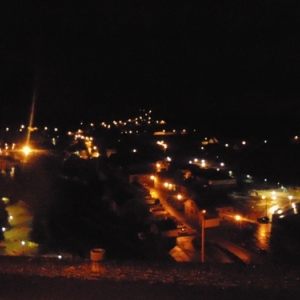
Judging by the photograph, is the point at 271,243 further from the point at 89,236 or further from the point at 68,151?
the point at 68,151

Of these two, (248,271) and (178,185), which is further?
(178,185)

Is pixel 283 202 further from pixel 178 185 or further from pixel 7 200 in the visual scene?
pixel 7 200

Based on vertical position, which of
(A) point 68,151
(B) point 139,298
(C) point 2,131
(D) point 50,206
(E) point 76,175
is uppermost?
(C) point 2,131

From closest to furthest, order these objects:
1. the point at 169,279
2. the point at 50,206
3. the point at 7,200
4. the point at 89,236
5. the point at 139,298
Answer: the point at 139,298 → the point at 169,279 → the point at 89,236 → the point at 50,206 → the point at 7,200

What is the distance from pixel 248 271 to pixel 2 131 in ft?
52.5

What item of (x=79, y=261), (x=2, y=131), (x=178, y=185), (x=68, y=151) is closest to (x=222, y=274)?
(x=79, y=261)

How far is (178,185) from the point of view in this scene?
337 inches

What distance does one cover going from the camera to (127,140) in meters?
14.9

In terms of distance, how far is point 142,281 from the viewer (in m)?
1.25

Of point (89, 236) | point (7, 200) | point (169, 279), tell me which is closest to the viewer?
point (169, 279)

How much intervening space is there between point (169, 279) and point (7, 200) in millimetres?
6541

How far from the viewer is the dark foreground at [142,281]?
1.17 meters

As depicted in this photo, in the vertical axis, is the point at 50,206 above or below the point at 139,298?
above

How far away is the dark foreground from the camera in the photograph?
1174 mm
